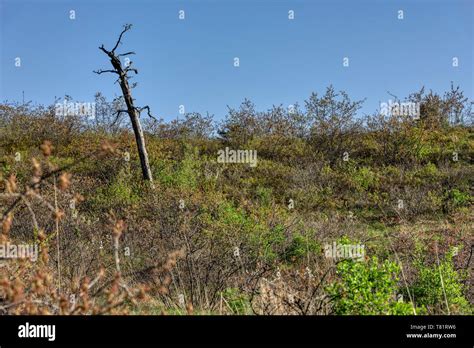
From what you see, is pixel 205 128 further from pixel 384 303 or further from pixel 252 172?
pixel 384 303

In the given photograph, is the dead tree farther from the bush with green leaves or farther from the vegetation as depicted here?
the bush with green leaves

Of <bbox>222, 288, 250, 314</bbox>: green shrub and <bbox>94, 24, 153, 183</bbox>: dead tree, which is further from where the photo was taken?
<bbox>94, 24, 153, 183</bbox>: dead tree

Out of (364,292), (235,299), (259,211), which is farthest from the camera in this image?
(259,211)

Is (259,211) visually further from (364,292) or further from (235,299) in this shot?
(364,292)

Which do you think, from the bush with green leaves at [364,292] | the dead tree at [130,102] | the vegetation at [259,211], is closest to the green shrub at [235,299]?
the vegetation at [259,211]

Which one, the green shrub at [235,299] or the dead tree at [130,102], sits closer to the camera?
the green shrub at [235,299]

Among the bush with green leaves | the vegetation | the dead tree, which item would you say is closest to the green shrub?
the vegetation

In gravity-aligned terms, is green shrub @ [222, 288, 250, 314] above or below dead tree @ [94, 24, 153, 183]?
below

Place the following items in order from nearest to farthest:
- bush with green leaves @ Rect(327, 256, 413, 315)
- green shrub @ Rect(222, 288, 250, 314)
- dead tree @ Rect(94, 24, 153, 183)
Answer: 1. bush with green leaves @ Rect(327, 256, 413, 315)
2. green shrub @ Rect(222, 288, 250, 314)
3. dead tree @ Rect(94, 24, 153, 183)

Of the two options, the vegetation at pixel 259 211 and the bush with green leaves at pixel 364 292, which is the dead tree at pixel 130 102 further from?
the bush with green leaves at pixel 364 292

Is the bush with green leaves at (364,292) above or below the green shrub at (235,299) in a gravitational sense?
above

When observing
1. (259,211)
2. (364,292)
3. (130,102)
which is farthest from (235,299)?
(130,102)

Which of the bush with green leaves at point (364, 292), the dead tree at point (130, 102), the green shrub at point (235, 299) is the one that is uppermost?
the dead tree at point (130, 102)

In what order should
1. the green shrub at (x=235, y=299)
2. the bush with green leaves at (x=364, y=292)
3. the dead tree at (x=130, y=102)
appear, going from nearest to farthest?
the bush with green leaves at (x=364, y=292)
the green shrub at (x=235, y=299)
the dead tree at (x=130, y=102)
